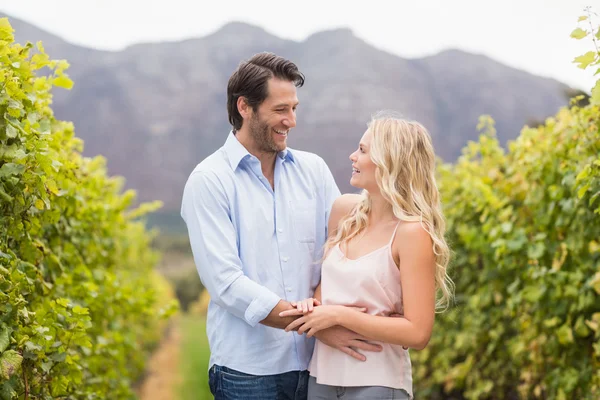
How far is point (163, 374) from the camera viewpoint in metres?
10.9

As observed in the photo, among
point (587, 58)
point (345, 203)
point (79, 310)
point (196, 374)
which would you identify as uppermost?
point (587, 58)

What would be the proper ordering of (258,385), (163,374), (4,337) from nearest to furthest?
(4,337), (258,385), (163,374)

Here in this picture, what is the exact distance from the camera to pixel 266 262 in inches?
110

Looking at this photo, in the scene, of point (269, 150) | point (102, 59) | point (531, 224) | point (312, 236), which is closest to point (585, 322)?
point (531, 224)

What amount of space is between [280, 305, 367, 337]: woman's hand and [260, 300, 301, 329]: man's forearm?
0.15 feet

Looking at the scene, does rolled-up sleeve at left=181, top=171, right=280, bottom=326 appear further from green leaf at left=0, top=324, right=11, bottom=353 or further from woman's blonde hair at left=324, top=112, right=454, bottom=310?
green leaf at left=0, top=324, right=11, bottom=353

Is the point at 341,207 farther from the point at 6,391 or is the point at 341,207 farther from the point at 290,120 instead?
the point at 6,391

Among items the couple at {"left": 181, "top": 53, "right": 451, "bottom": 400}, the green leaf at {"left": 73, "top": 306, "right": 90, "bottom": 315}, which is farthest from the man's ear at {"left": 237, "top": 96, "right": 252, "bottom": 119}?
the green leaf at {"left": 73, "top": 306, "right": 90, "bottom": 315}

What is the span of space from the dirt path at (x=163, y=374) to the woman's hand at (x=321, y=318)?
6651mm

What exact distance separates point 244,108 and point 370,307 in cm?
102

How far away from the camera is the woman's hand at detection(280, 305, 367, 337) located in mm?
2536

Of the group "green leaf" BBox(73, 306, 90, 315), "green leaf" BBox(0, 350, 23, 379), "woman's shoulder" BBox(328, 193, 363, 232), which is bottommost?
"green leaf" BBox(0, 350, 23, 379)

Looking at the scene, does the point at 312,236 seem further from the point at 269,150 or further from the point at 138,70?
the point at 138,70

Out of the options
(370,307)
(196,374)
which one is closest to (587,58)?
(370,307)
